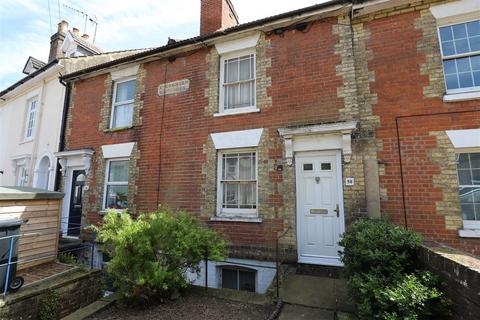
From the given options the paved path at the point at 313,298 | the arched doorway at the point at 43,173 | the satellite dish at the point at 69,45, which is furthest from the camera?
the satellite dish at the point at 69,45

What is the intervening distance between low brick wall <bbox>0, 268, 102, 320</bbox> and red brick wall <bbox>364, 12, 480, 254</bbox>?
642 cm

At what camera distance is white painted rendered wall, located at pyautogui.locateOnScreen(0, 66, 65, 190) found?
11375mm

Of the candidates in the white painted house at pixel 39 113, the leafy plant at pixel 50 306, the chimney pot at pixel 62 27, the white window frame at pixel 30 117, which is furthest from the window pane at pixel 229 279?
the chimney pot at pixel 62 27

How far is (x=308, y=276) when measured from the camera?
18.3 feet

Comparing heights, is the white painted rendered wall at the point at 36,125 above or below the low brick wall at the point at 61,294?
above

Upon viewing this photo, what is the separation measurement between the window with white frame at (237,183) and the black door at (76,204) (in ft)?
19.8

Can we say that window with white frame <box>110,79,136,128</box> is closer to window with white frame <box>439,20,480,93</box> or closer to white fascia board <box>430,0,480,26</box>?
white fascia board <box>430,0,480,26</box>

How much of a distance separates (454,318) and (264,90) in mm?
5876

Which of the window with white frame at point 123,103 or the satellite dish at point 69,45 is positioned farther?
the satellite dish at point 69,45

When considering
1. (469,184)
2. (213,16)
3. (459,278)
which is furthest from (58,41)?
(459,278)

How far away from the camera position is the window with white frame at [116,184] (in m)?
9.09

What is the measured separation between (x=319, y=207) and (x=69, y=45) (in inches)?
586

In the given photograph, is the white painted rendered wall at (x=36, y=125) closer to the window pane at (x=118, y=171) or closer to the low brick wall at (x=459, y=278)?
the window pane at (x=118, y=171)

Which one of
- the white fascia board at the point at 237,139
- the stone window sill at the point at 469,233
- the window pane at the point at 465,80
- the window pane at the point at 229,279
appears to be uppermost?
the window pane at the point at 465,80
